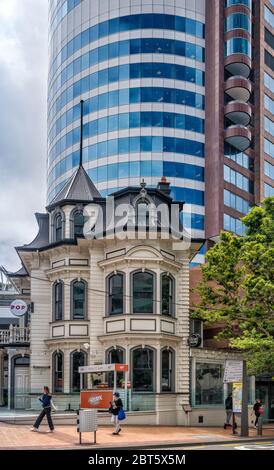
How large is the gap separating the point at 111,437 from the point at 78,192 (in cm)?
1586

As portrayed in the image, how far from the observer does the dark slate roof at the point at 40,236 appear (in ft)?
114

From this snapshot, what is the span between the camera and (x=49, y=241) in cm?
3556

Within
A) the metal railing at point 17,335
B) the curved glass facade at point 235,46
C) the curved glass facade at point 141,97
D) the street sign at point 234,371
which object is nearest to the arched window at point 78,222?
the metal railing at point 17,335

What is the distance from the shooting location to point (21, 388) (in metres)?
36.0

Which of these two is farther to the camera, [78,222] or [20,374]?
[20,374]

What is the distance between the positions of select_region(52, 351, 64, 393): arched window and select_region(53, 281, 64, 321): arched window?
70.6 inches

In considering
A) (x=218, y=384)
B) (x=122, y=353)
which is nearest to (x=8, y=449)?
(x=122, y=353)

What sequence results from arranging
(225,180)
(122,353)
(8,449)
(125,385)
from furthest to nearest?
(225,180) → (122,353) → (125,385) → (8,449)

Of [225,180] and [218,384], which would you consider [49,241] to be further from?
[225,180]

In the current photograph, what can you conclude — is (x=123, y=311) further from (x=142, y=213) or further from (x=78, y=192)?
(x=78, y=192)

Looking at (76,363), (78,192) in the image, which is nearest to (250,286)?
(76,363)

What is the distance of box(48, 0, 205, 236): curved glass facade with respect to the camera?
65500 millimetres

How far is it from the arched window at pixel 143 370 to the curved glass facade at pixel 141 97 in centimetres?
3435

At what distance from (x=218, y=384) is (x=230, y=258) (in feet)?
24.6
